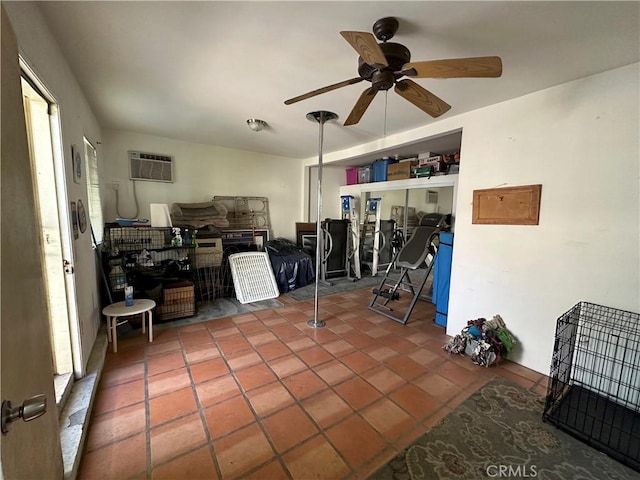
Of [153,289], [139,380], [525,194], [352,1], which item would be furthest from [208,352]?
[525,194]

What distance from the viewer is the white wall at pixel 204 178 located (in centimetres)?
378

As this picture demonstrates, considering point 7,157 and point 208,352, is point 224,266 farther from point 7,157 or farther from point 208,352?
point 7,157

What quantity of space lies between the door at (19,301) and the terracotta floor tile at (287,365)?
1397mm

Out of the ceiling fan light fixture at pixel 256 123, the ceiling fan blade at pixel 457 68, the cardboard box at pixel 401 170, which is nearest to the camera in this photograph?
the ceiling fan blade at pixel 457 68

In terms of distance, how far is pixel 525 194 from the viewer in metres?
2.28

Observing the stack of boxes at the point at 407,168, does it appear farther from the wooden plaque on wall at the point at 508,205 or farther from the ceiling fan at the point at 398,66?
the ceiling fan at the point at 398,66

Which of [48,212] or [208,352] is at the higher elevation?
[48,212]

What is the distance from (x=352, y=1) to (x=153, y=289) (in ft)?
10.5

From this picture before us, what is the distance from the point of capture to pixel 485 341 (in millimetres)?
2361

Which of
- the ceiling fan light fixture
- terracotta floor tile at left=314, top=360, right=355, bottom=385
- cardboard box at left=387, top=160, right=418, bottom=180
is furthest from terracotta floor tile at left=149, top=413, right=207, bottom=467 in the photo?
cardboard box at left=387, top=160, right=418, bottom=180

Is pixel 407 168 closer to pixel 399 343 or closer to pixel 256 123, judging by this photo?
pixel 256 123

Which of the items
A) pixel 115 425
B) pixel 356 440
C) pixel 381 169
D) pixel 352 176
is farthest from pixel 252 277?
pixel 352 176

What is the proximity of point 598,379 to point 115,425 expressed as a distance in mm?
3387

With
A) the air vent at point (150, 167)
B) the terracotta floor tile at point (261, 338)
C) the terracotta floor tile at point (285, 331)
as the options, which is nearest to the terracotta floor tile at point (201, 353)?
the terracotta floor tile at point (261, 338)
